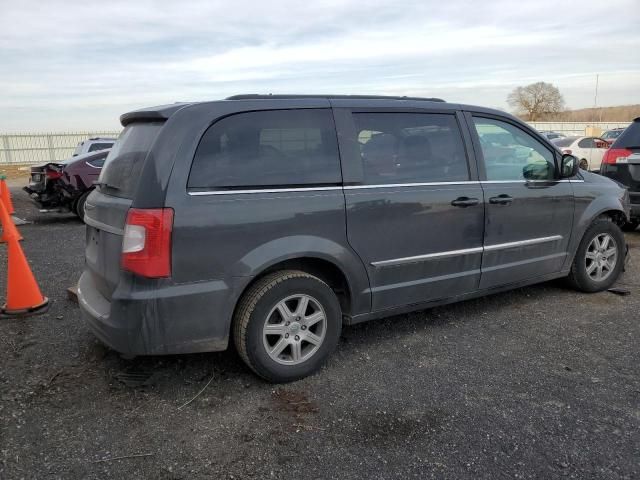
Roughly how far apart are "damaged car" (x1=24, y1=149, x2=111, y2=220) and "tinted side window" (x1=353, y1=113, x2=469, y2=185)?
813 centimetres

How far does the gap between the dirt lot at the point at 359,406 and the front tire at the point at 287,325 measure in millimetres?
153

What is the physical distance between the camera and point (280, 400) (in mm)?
3195

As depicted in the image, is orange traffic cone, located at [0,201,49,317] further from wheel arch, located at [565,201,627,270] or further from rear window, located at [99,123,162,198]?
wheel arch, located at [565,201,627,270]

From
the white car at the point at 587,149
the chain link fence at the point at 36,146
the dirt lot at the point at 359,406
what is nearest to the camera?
the dirt lot at the point at 359,406

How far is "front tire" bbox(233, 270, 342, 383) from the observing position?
10.6 ft

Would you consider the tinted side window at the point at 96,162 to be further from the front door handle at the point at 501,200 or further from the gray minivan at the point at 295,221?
the front door handle at the point at 501,200

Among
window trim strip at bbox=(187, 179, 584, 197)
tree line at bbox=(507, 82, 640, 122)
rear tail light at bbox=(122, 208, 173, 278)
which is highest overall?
tree line at bbox=(507, 82, 640, 122)

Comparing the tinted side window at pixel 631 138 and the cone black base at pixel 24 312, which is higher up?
the tinted side window at pixel 631 138

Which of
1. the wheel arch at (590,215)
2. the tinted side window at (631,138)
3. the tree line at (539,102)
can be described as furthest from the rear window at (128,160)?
the tree line at (539,102)

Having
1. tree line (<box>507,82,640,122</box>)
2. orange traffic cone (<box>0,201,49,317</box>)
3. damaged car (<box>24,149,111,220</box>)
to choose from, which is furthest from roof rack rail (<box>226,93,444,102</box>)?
tree line (<box>507,82,640,122</box>)

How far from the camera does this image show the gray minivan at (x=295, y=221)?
3.00 m

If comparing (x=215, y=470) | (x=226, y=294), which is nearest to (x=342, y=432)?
(x=215, y=470)

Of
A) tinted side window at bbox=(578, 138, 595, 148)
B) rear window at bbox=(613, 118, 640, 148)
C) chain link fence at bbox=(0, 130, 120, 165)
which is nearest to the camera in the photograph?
rear window at bbox=(613, 118, 640, 148)

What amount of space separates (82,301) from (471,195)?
291cm
